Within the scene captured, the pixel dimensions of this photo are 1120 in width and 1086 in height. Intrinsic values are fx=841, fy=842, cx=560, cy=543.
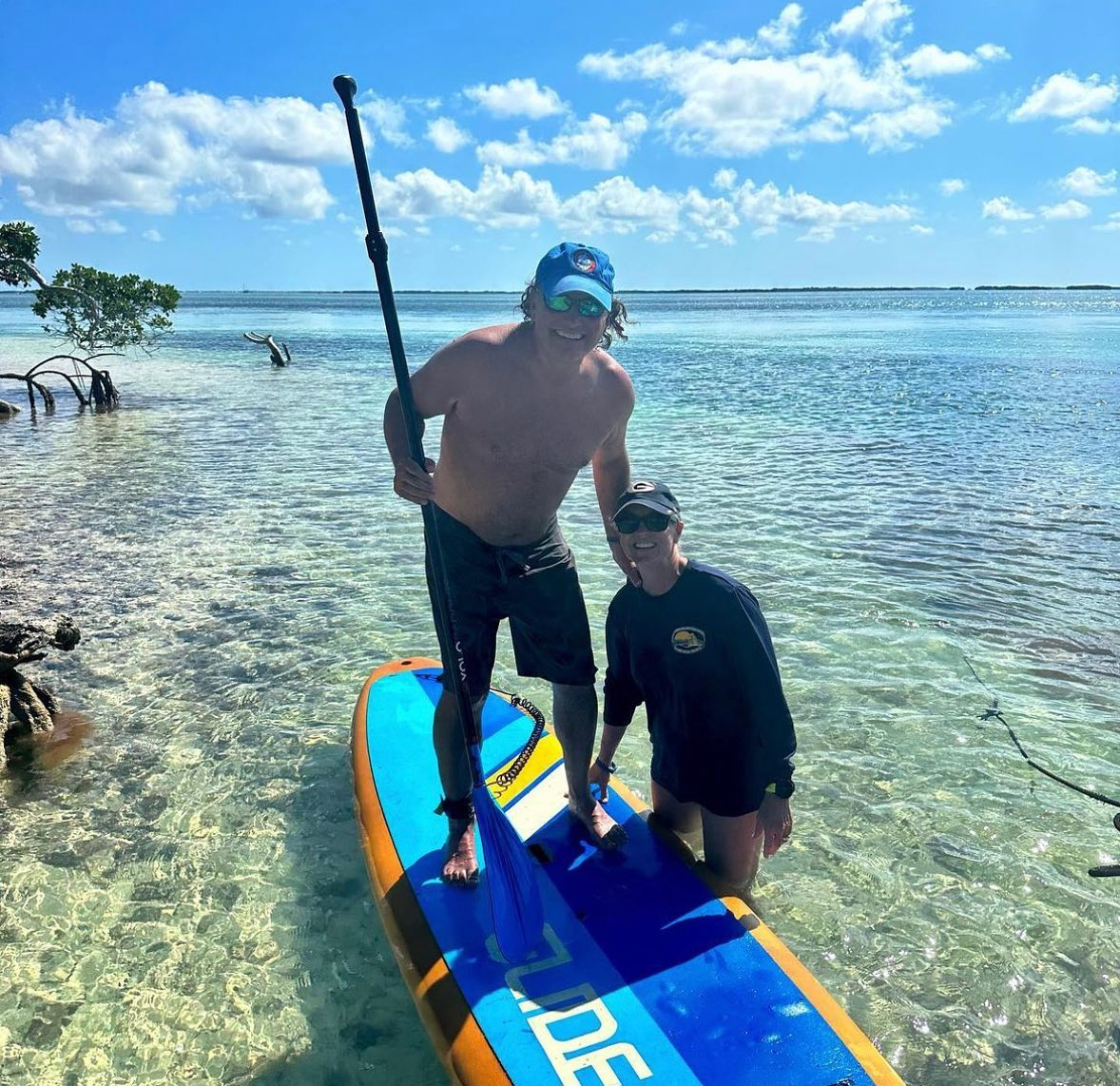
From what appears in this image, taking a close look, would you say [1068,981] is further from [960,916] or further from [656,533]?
[656,533]

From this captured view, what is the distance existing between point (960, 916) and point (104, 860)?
447cm

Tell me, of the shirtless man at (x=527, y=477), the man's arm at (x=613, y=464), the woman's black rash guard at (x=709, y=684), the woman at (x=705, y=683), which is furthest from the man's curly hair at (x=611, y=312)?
the woman's black rash guard at (x=709, y=684)

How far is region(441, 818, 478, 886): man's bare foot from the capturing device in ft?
12.6

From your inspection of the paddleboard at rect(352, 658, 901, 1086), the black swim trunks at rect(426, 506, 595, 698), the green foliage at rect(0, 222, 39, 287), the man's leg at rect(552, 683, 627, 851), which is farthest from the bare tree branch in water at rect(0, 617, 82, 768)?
the green foliage at rect(0, 222, 39, 287)

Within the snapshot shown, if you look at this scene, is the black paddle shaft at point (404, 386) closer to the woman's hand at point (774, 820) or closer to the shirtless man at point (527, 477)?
the shirtless man at point (527, 477)

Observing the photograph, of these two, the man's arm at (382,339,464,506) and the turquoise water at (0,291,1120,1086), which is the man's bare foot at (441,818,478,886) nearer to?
the turquoise water at (0,291,1120,1086)

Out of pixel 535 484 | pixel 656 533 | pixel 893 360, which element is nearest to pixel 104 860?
pixel 535 484

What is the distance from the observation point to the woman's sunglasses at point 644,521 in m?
3.36

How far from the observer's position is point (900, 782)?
525 cm

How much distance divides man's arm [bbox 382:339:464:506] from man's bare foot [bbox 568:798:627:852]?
1.74 metres

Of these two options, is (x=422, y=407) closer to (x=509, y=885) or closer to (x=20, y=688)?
(x=509, y=885)

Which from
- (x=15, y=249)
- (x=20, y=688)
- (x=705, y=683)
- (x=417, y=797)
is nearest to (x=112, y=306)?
(x=15, y=249)

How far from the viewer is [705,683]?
3.48 m

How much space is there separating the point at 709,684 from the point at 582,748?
35.7 inches
